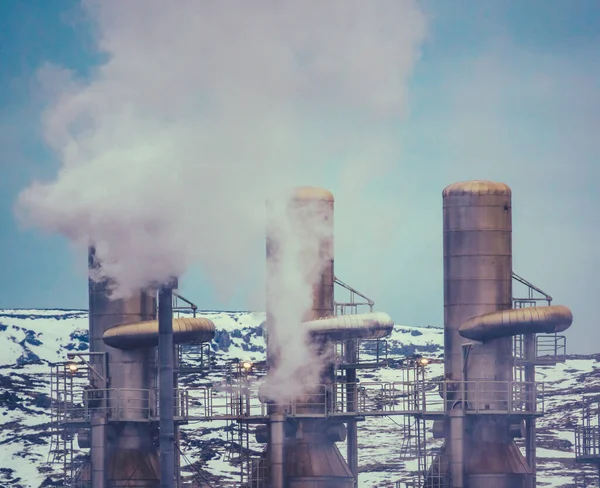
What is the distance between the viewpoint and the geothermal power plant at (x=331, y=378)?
71.0 meters

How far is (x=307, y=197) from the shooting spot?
246ft

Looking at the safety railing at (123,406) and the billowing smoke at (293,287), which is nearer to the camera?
the safety railing at (123,406)

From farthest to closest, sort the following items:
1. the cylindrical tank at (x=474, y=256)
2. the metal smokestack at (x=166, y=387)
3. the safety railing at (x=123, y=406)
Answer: the safety railing at (x=123, y=406) < the cylindrical tank at (x=474, y=256) < the metal smokestack at (x=166, y=387)

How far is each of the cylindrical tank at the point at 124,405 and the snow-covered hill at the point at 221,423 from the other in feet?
60.1

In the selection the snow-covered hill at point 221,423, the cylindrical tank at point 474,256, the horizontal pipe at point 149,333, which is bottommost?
the snow-covered hill at point 221,423

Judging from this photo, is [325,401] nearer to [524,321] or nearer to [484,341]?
[484,341]

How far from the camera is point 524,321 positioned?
228 feet

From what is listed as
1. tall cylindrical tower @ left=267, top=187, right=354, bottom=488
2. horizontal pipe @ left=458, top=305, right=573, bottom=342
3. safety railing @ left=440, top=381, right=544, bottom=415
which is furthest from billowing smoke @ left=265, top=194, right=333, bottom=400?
horizontal pipe @ left=458, top=305, right=573, bottom=342

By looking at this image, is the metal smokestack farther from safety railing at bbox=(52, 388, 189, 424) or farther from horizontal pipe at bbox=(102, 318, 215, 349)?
safety railing at bbox=(52, 388, 189, 424)

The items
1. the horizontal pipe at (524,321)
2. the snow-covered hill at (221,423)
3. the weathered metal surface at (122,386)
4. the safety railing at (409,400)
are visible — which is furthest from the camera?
the snow-covered hill at (221,423)

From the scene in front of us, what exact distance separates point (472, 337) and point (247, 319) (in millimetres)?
115999

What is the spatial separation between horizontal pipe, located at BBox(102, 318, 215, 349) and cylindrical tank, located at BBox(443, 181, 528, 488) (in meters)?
11.6

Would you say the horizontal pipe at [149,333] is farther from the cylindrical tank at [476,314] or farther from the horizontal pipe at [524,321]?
the horizontal pipe at [524,321]

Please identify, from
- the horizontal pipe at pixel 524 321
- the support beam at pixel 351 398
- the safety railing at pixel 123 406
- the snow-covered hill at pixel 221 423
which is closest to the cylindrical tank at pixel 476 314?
the horizontal pipe at pixel 524 321
